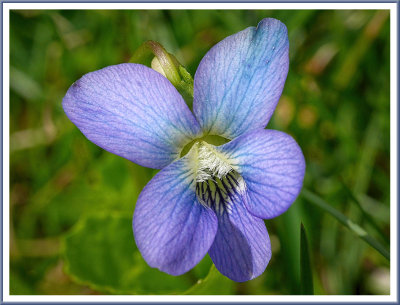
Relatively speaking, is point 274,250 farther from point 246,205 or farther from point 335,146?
point 246,205

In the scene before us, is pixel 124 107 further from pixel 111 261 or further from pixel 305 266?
pixel 111 261

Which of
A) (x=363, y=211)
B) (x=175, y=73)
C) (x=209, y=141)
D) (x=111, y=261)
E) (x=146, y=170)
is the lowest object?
(x=111, y=261)

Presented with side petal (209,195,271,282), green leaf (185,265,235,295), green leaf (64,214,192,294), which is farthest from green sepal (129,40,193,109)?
green leaf (64,214,192,294)

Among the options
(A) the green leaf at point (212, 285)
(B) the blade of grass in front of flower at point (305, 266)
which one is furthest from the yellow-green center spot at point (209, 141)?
(A) the green leaf at point (212, 285)

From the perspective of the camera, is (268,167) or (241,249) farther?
(241,249)

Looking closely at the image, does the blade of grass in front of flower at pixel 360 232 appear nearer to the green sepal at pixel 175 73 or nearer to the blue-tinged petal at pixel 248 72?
the blue-tinged petal at pixel 248 72

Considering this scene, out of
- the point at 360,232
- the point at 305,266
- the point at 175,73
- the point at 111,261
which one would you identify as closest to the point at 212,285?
the point at 305,266

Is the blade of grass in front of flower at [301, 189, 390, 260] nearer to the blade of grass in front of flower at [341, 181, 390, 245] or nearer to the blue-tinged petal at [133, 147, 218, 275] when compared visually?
the blade of grass in front of flower at [341, 181, 390, 245]
